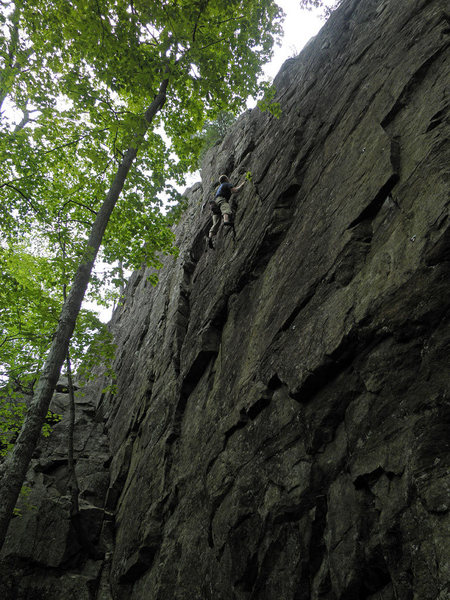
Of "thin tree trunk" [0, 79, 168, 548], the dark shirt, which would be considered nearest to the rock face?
the dark shirt

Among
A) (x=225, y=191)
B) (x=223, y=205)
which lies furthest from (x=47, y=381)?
(x=225, y=191)

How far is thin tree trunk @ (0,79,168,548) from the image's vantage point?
22.3ft

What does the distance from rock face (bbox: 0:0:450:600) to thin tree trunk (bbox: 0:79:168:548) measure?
11.8 ft

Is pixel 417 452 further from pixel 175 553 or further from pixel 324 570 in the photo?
pixel 175 553

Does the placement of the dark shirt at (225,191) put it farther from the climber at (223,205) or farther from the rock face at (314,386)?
the rock face at (314,386)

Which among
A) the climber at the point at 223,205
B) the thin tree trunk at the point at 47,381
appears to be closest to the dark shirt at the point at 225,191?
the climber at the point at 223,205

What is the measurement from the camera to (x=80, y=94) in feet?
36.0

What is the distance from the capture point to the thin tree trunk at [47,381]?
6.80 m

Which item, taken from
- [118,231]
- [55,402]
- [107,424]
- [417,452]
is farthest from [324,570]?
[55,402]

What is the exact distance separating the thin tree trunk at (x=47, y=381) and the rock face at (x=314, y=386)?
142 inches

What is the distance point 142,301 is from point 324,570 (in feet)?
63.3

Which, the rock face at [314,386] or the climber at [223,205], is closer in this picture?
the rock face at [314,386]

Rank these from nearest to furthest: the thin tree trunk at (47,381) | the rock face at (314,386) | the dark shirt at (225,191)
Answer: the rock face at (314,386) → the thin tree trunk at (47,381) → the dark shirt at (225,191)

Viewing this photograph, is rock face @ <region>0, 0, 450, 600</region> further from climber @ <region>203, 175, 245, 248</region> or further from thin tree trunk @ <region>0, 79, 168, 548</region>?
thin tree trunk @ <region>0, 79, 168, 548</region>
